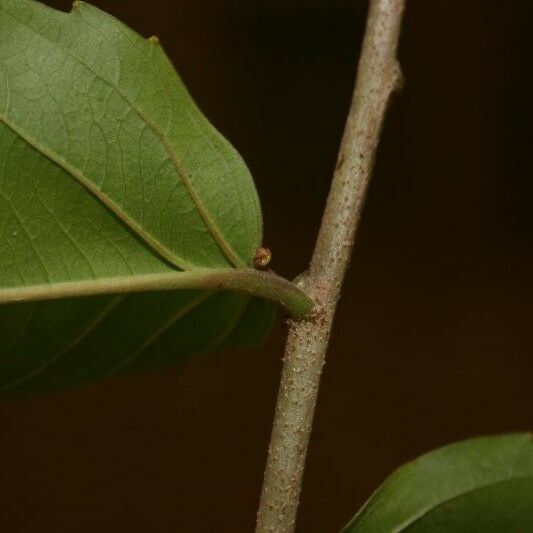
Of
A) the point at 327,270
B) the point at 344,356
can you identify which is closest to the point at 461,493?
the point at 327,270

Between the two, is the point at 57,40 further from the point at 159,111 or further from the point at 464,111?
the point at 464,111

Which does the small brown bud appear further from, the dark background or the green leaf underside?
the dark background

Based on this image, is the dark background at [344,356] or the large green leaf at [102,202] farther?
the dark background at [344,356]

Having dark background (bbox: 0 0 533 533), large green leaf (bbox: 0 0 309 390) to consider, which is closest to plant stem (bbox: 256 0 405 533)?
large green leaf (bbox: 0 0 309 390)

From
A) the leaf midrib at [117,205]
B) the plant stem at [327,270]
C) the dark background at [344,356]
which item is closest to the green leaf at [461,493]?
the plant stem at [327,270]

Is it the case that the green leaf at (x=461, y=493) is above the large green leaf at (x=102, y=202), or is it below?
below

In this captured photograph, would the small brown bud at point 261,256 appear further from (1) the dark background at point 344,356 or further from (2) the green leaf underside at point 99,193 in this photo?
(1) the dark background at point 344,356

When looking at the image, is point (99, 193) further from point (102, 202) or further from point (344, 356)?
point (344, 356)
